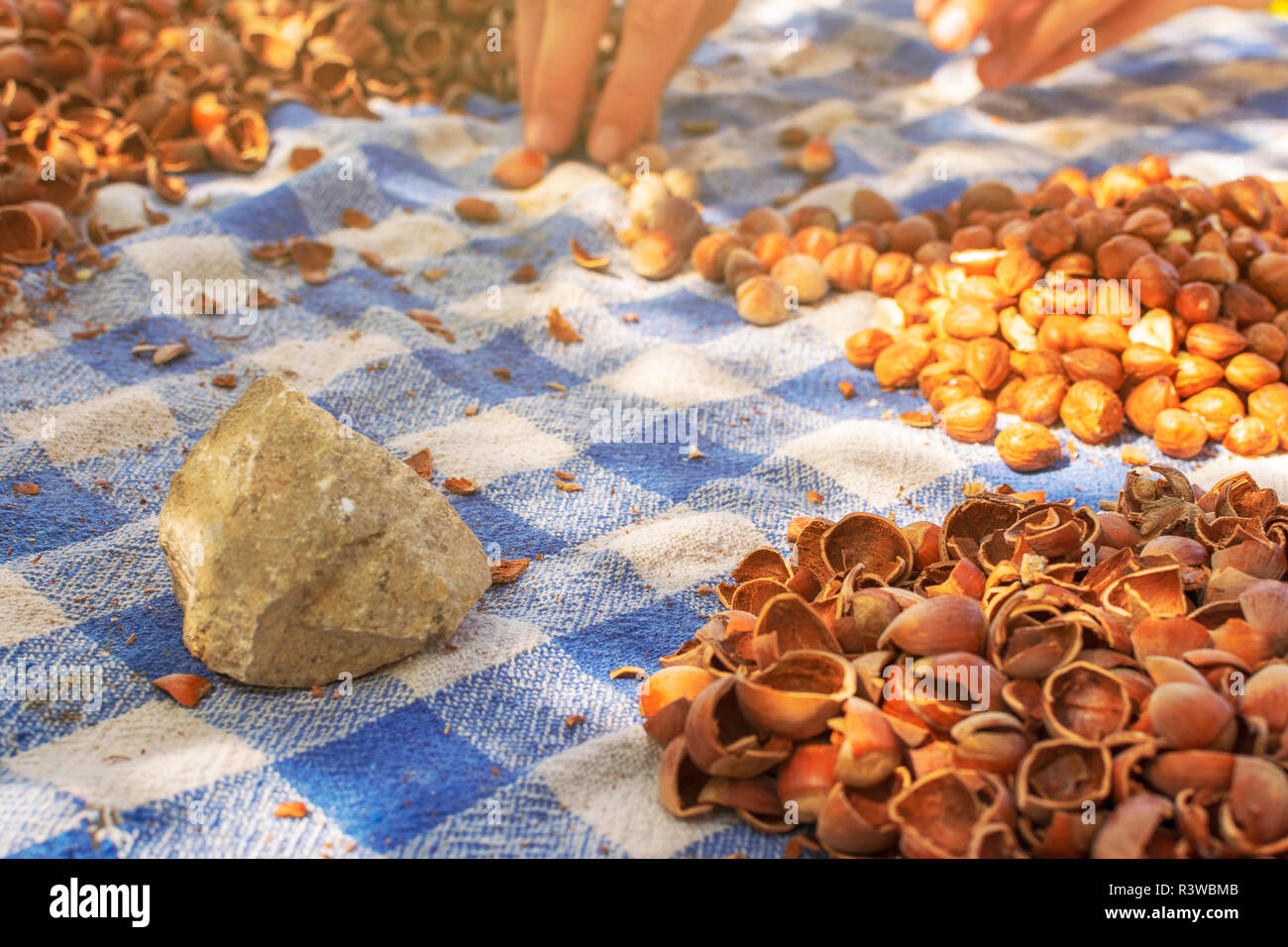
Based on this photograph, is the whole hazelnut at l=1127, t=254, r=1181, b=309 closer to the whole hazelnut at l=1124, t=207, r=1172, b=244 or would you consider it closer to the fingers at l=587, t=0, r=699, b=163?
the whole hazelnut at l=1124, t=207, r=1172, b=244

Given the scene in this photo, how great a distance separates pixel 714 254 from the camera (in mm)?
2379

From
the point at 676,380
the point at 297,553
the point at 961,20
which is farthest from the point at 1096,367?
the point at 297,553

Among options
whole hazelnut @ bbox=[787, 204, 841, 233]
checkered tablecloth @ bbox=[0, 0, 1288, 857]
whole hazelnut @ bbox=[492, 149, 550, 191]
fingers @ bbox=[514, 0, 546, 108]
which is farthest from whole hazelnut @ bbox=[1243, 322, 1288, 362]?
fingers @ bbox=[514, 0, 546, 108]

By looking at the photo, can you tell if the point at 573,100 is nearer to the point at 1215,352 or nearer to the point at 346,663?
the point at 1215,352

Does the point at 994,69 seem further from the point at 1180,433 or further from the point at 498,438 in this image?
the point at 498,438

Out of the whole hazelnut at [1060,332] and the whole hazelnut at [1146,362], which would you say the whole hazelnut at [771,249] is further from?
the whole hazelnut at [1146,362]

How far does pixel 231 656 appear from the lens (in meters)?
1.21

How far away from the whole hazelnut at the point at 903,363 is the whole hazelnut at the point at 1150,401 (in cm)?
39

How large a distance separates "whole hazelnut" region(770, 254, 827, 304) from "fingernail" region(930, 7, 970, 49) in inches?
37.8

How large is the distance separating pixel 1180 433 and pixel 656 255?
119 cm

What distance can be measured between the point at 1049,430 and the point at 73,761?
1613mm

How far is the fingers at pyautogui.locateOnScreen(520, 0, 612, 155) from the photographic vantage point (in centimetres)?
261

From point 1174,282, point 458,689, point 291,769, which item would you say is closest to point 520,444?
point 458,689

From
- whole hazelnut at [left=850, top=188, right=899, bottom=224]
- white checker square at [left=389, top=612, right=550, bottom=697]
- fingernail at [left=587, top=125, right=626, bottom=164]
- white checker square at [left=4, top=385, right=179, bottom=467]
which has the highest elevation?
fingernail at [left=587, top=125, right=626, bottom=164]
